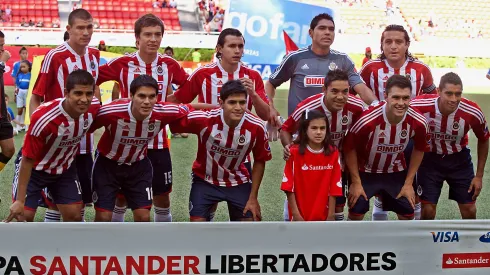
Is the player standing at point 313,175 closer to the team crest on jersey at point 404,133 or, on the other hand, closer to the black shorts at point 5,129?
the team crest on jersey at point 404,133

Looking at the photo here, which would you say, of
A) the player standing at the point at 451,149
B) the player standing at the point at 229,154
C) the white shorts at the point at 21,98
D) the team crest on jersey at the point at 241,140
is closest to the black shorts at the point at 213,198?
the player standing at the point at 229,154

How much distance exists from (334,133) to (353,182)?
1.41 ft

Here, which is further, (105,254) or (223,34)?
(223,34)

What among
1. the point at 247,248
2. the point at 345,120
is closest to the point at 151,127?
the point at 247,248

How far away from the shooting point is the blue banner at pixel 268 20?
15578 mm

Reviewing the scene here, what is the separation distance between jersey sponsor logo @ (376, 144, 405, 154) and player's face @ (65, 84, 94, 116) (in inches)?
91.8

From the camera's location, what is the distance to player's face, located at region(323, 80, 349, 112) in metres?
5.32

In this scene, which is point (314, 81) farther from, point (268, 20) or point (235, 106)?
point (268, 20)

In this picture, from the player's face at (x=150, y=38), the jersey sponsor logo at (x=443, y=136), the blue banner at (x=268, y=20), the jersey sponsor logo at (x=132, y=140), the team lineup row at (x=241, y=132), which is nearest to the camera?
the team lineup row at (x=241, y=132)

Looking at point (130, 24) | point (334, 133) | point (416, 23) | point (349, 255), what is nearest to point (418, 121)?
point (334, 133)

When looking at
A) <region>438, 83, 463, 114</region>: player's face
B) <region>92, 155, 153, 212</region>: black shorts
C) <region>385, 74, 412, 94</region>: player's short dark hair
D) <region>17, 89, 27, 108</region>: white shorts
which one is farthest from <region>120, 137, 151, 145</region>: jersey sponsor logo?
<region>17, 89, 27, 108</region>: white shorts

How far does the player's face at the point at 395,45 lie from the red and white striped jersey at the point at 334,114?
0.62 meters

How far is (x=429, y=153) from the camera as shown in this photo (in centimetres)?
→ 611

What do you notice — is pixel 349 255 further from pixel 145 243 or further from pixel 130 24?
pixel 130 24
